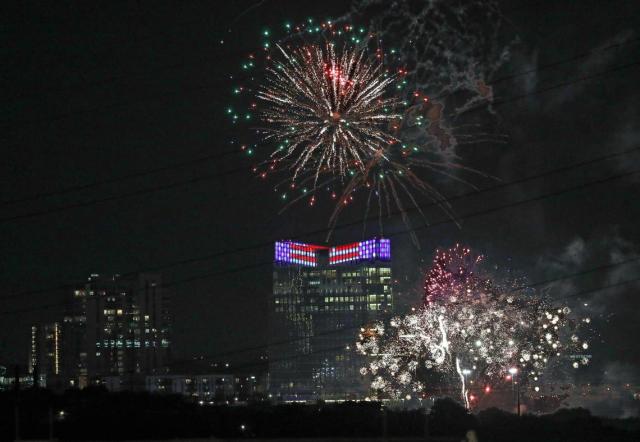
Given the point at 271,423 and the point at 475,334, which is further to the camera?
the point at 475,334

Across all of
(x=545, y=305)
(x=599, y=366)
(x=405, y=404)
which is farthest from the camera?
(x=599, y=366)

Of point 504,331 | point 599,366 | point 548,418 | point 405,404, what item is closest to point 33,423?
point 548,418

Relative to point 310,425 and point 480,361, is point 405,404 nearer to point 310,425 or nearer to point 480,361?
point 480,361

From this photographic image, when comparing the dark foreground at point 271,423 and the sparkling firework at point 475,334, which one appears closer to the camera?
the dark foreground at point 271,423
